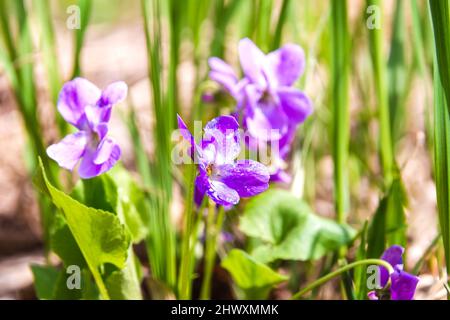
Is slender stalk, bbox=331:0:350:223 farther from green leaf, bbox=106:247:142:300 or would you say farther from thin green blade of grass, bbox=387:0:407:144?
green leaf, bbox=106:247:142:300

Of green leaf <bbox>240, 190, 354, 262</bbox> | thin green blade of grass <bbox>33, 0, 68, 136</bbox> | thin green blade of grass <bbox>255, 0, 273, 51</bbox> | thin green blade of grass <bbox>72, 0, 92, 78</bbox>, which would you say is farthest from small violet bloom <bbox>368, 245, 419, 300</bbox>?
thin green blade of grass <bbox>33, 0, 68, 136</bbox>

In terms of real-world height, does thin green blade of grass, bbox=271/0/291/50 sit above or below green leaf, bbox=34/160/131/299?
above

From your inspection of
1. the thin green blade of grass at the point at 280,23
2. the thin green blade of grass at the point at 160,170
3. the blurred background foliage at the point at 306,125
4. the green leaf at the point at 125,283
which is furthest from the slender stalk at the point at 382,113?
the green leaf at the point at 125,283

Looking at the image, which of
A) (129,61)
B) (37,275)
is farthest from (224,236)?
(129,61)

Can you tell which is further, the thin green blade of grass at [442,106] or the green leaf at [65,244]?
the green leaf at [65,244]

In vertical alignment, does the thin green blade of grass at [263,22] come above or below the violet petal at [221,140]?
above

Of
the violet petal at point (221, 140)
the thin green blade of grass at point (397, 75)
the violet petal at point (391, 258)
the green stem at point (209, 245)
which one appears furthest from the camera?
the thin green blade of grass at point (397, 75)

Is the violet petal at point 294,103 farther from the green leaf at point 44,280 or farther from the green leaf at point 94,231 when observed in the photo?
the green leaf at point 44,280
